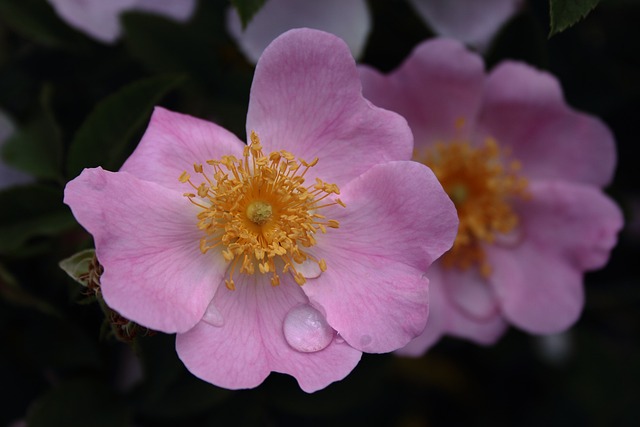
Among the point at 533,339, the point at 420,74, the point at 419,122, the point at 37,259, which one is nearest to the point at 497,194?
the point at 419,122

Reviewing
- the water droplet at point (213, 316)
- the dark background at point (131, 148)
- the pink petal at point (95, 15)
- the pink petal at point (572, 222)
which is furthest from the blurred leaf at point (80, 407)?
the pink petal at point (572, 222)

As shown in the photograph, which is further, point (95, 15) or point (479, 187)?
point (479, 187)

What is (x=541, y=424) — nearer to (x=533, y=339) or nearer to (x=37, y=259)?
(x=533, y=339)

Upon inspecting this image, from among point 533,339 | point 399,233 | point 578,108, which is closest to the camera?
point 399,233

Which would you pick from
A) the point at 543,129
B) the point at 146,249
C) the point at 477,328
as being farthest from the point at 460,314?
the point at 146,249

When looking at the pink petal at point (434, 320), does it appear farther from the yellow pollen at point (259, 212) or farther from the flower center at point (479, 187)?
the yellow pollen at point (259, 212)

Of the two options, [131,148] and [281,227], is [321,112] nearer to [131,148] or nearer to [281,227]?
[281,227]
